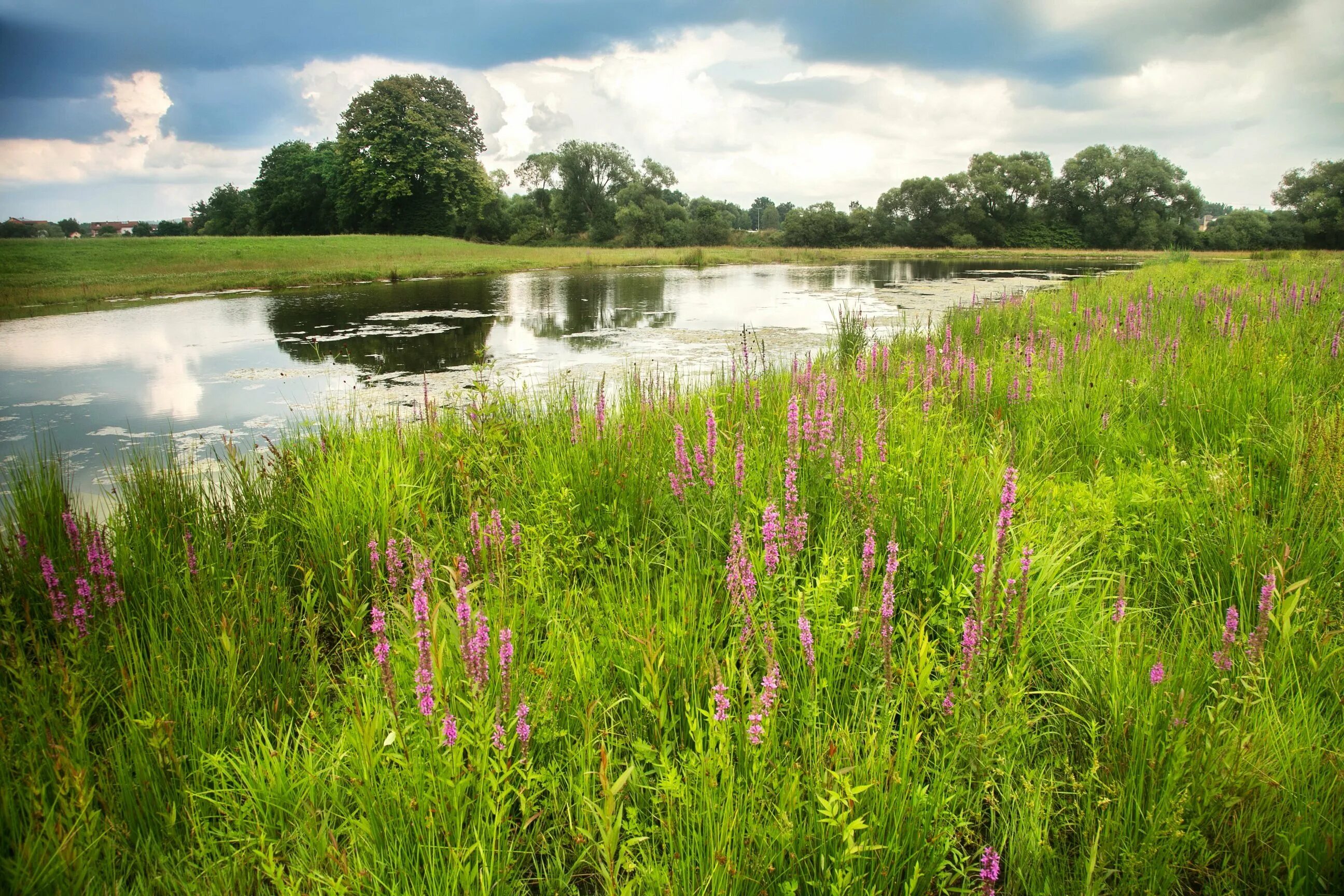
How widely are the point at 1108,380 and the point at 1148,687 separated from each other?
170 inches

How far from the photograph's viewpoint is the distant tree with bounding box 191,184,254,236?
77.3 meters

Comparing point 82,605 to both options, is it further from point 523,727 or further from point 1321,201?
point 1321,201

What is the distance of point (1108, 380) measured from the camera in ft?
18.4

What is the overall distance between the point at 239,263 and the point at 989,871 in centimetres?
3551

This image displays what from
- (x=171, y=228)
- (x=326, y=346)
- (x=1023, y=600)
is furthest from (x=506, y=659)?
(x=171, y=228)

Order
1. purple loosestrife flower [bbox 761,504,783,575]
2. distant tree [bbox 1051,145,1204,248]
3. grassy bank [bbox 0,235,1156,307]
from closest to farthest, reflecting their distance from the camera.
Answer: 1. purple loosestrife flower [bbox 761,504,783,575]
2. grassy bank [bbox 0,235,1156,307]
3. distant tree [bbox 1051,145,1204,248]

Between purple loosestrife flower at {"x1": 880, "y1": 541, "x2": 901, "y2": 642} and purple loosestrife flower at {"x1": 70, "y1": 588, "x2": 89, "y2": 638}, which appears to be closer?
purple loosestrife flower at {"x1": 880, "y1": 541, "x2": 901, "y2": 642}

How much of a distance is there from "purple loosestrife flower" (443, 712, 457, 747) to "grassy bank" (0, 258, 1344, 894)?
0.02 metres

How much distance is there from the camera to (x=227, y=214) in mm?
81812

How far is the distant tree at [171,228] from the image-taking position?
81.3 meters

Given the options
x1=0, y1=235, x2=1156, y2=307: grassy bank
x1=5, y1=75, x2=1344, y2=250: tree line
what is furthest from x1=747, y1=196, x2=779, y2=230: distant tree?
x1=0, y1=235, x2=1156, y2=307: grassy bank

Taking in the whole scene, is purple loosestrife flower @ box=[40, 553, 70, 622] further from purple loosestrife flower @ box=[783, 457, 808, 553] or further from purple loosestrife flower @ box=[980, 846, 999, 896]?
purple loosestrife flower @ box=[980, 846, 999, 896]

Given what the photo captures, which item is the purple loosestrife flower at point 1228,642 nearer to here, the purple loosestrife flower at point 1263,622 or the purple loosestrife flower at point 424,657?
the purple loosestrife flower at point 1263,622

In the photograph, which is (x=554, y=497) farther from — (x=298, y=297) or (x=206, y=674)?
(x=298, y=297)
